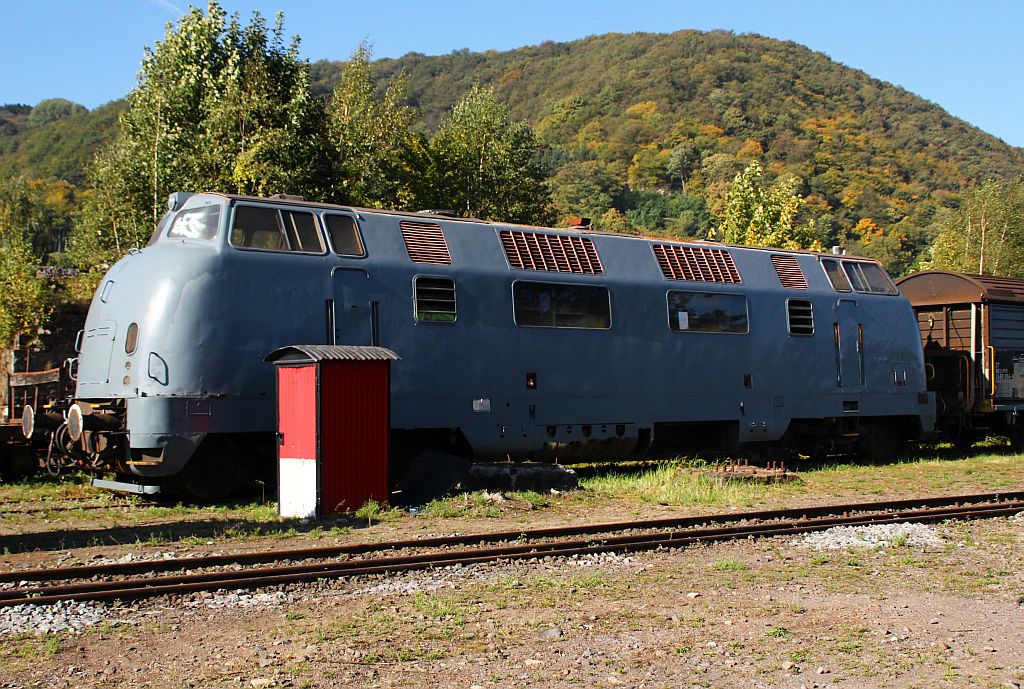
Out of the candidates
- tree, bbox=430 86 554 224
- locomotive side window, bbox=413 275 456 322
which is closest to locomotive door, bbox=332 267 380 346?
locomotive side window, bbox=413 275 456 322

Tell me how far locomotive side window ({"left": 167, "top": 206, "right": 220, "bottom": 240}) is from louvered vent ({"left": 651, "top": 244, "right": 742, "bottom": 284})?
7.79m

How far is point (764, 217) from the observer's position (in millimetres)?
52344

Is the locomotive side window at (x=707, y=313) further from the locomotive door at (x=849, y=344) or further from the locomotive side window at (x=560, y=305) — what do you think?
the locomotive door at (x=849, y=344)

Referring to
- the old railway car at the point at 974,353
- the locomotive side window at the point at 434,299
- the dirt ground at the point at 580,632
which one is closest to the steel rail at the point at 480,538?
the dirt ground at the point at 580,632

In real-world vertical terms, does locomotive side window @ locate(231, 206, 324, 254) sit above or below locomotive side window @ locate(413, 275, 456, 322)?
above

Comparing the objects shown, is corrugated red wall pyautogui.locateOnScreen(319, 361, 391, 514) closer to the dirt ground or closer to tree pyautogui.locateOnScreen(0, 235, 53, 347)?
the dirt ground

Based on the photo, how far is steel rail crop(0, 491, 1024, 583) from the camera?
30.5 feet

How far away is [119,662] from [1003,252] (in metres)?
59.5

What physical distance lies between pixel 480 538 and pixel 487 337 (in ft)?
17.1

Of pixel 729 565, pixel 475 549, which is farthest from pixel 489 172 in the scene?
pixel 729 565

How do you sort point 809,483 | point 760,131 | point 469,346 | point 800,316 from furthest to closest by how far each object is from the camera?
point 760,131
point 800,316
point 809,483
point 469,346

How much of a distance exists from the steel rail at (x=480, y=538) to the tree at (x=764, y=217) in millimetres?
35385

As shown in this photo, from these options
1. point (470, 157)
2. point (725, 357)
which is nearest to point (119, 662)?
point (725, 357)

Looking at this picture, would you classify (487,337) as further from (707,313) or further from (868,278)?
(868,278)
